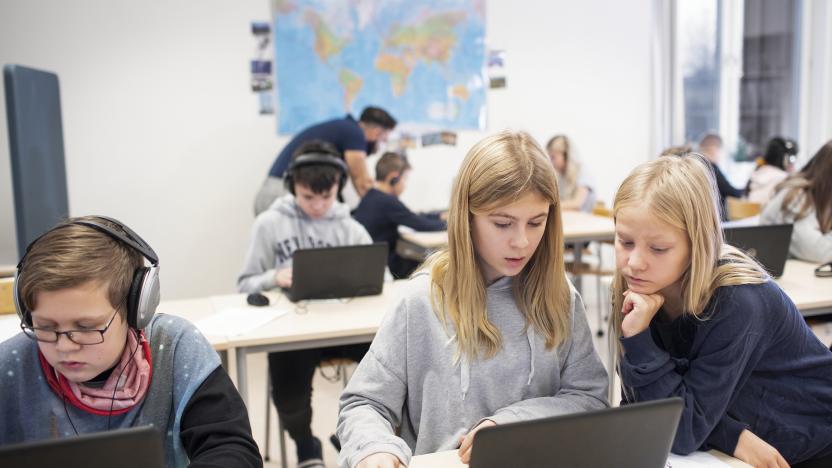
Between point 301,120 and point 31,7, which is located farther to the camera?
point 301,120

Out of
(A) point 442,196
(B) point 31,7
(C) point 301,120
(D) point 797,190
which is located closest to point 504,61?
(A) point 442,196

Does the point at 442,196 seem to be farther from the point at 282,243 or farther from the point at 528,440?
the point at 528,440

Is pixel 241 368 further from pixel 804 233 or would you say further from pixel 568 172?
pixel 568 172

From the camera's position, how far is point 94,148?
171 inches

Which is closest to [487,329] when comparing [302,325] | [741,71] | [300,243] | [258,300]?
[302,325]

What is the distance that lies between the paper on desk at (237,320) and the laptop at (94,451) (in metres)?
1.35

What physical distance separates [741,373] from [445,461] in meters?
0.58

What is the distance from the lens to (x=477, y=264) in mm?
1453

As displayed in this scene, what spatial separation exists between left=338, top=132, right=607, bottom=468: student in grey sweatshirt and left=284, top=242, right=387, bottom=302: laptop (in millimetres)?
1013

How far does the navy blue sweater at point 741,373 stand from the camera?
4.32ft

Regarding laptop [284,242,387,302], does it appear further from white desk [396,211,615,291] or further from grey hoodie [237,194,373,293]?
white desk [396,211,615,291]

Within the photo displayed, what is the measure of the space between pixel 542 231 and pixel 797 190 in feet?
6.68

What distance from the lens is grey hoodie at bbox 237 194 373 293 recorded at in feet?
9.20

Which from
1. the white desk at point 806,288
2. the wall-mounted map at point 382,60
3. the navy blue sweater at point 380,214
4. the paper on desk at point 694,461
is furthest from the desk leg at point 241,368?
the wall-mounted map at point 382,60
